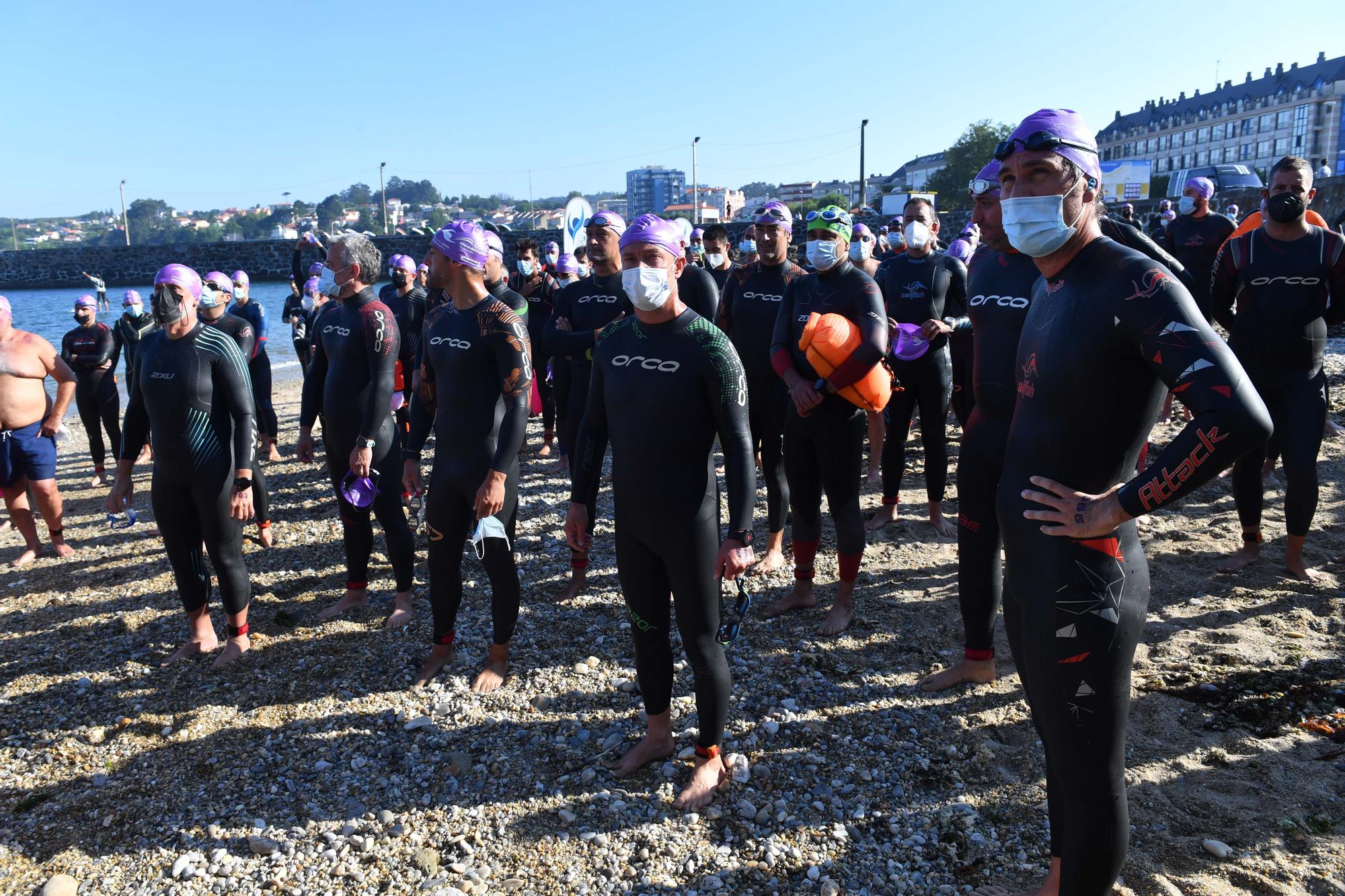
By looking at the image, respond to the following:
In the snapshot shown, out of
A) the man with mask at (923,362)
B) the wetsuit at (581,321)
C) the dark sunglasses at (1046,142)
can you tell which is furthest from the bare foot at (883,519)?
the dark sunglasses at (1046,142)

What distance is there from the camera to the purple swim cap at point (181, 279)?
461 centimetres

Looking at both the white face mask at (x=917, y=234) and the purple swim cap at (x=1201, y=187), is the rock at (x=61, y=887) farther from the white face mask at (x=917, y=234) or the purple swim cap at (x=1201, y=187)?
the purple swim cap at (x=1201, y=187)

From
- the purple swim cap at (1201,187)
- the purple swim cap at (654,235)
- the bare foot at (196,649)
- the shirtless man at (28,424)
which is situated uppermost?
the purple swim cap at (1201,187)

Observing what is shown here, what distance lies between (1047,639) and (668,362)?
1.66m

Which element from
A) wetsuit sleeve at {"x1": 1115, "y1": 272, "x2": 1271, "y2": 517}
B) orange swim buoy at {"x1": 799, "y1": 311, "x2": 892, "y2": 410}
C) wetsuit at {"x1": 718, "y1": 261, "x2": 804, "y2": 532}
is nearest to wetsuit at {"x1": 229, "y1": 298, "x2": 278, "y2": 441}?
wetsuit at {"x1": 718, "y1": 261, "x2": 804, "y2": 532}

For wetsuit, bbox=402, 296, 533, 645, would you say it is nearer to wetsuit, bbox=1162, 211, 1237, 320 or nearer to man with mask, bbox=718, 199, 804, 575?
man with mask, bbox=718, 199, 804, 575

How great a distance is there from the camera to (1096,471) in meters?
2.05

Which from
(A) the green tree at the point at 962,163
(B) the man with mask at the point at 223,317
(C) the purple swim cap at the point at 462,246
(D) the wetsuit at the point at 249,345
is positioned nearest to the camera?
(C) the purple swim cap at the point at 462,246

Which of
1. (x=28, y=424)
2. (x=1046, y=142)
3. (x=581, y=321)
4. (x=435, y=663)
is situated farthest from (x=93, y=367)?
(x=1046, y=142)

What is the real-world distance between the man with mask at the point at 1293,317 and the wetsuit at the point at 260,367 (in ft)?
27.1

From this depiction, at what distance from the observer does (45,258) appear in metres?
72.4

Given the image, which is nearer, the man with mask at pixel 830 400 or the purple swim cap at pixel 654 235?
the purple swim cap at pixel 654 235

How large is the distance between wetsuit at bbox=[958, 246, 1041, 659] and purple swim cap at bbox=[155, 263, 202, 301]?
421 cm

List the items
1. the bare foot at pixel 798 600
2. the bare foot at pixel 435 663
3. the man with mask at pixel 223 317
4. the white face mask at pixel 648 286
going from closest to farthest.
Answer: the white face mask at pixel 648 286
the bare foot at pixel 435 663
the bare foot at pixel 798 600
the man with mask at pixel 223 317
